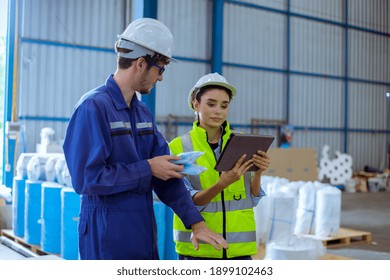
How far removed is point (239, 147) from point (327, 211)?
A: 3370 mm

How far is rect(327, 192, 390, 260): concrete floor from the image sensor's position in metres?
4.64

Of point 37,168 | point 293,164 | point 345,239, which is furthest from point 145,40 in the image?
point 293,164

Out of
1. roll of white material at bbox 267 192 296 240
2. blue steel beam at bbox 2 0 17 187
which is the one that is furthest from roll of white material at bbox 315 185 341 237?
blue steel beam at bbox 2 0 17 187

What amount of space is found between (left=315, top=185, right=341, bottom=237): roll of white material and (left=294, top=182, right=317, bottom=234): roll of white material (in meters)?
0.06

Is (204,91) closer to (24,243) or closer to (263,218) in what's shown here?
(263,218)

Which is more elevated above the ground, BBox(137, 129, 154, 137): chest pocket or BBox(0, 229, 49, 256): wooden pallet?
BBox(137, 129, 154, 137): chest pocket

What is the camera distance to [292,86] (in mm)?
10797

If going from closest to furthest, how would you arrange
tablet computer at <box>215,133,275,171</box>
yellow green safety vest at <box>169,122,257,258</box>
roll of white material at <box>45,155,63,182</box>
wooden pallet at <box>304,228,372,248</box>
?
tablet computer at <box>215,133,275,171</box> < yellow green safety vest at <box>169,122,257,258</box> < roll of white material at <box>45,155,63,182</box> < wooden pallet at <box>304,228,372,248</box>

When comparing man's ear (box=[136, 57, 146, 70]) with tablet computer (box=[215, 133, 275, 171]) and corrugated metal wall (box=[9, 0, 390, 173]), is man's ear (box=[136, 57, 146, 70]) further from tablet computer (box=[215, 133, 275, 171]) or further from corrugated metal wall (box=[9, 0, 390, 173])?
corrugated metal wall (box=[9, 0, 390, 173])

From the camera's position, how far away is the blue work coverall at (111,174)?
1307 mm

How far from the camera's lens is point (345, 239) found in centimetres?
500

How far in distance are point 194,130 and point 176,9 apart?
26.2 feet
